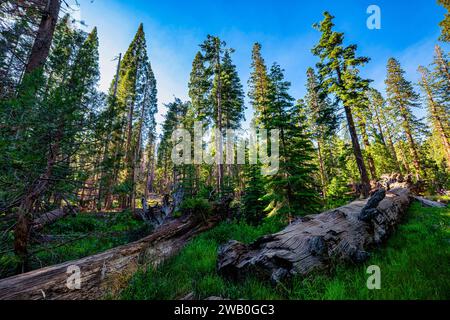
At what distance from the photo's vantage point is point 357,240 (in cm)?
409

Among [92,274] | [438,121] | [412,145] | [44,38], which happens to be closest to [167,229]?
[92,274]

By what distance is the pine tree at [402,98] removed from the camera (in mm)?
24731

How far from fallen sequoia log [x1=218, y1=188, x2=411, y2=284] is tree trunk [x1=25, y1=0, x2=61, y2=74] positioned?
7055 mm

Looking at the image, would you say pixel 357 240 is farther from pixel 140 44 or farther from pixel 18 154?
pixel 140 44

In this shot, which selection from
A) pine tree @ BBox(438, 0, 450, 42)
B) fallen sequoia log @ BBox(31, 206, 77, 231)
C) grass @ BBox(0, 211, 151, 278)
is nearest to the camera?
grass @ BBox(0, 211, 151, 278)

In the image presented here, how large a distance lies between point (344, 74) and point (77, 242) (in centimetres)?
1811

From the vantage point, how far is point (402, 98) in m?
25.6

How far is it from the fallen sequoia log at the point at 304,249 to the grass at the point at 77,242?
3.20 m

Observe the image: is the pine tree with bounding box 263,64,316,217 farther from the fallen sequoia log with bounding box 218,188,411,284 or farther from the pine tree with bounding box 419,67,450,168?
the pine tree with bounding box 419,67,450,168

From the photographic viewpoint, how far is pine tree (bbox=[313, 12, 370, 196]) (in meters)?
12.7

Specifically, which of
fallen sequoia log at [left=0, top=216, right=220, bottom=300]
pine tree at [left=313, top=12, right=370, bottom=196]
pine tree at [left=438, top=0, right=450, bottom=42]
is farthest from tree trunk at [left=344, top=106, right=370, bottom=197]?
fallen sequoia log at [left=0, top=216, right=220, bottom=300]

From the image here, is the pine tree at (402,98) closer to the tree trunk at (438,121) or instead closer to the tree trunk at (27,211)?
the tree trunk at (438,121)

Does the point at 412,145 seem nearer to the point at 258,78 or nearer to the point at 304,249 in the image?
the point at 258,78
